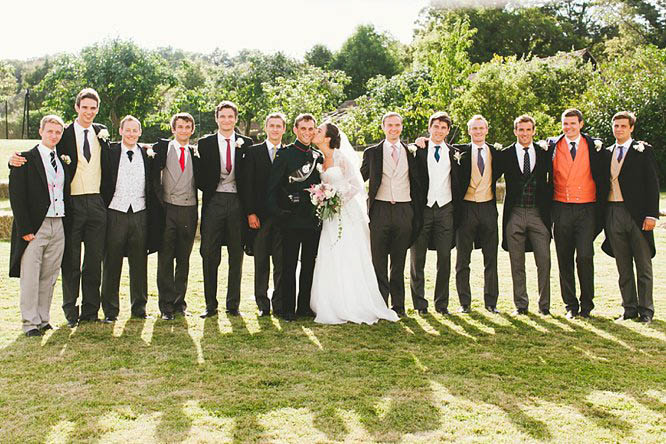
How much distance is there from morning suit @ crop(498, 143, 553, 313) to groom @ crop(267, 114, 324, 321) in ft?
6.89

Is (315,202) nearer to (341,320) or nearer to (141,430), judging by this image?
(341,320)

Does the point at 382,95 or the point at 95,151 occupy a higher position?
the point at 382,95

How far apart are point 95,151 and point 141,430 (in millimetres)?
3416

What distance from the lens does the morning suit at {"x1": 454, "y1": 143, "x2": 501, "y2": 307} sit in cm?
739

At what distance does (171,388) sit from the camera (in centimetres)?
478

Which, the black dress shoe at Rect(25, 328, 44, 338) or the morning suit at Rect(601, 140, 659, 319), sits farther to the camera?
the morning suit at Rect(601, 140, 659, 319)

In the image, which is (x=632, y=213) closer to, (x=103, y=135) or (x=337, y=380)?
(x=337, y=380)

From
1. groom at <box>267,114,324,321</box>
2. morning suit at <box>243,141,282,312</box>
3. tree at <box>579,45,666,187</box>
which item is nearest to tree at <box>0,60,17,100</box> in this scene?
tree at <box>579,45,666,187</box>

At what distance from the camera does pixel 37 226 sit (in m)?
6.25

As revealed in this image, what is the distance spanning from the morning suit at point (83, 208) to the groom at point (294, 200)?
164 centimetres

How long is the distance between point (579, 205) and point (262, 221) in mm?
3304

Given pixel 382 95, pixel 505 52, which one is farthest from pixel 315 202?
pixel 505 52

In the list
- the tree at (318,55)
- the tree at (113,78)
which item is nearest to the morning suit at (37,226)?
the tree at (113,78)

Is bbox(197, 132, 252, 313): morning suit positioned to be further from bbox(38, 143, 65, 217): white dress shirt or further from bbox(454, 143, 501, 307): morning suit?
bbox(454, 143, 501, 307): morning suit
